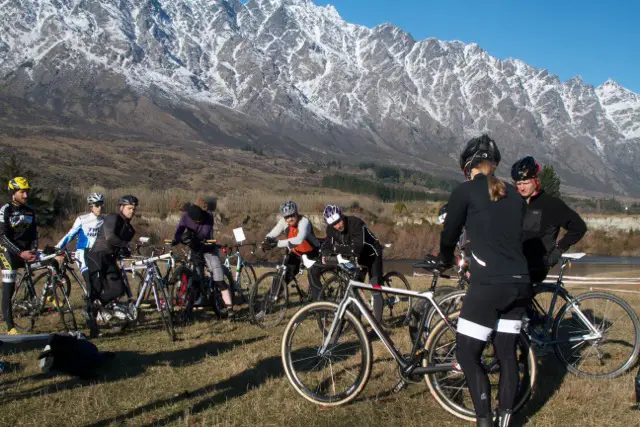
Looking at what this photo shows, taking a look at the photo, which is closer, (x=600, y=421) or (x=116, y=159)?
(x=600, y=421)

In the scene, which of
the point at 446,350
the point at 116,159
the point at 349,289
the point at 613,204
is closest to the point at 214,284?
the point at 349,289

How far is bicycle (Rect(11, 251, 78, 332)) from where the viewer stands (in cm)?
915

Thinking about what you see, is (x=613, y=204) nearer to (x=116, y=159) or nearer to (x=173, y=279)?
(x=116, y=159)

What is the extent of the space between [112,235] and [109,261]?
1.65ft

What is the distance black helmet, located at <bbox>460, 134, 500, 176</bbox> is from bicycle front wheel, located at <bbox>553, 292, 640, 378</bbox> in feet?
8.43

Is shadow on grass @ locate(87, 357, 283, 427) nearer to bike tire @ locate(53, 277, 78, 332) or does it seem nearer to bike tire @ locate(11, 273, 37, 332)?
bike tire @ locate(53, 277, 78, 332)

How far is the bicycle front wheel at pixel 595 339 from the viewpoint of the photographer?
6500mm

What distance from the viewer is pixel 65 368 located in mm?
6473

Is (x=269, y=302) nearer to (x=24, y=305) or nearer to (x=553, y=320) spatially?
(x=24, y=305)

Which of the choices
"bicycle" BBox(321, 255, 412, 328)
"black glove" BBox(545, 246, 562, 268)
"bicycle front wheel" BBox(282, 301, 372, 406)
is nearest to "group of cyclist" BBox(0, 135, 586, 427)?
"black glove" BBox(545, 246, 562, 268)

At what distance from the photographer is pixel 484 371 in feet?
15.2

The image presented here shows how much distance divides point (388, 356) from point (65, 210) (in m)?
50.1

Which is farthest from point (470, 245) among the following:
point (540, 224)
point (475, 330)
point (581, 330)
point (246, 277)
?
point (246, 277)

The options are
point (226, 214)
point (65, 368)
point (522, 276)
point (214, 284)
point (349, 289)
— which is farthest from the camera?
point (226, 214)
